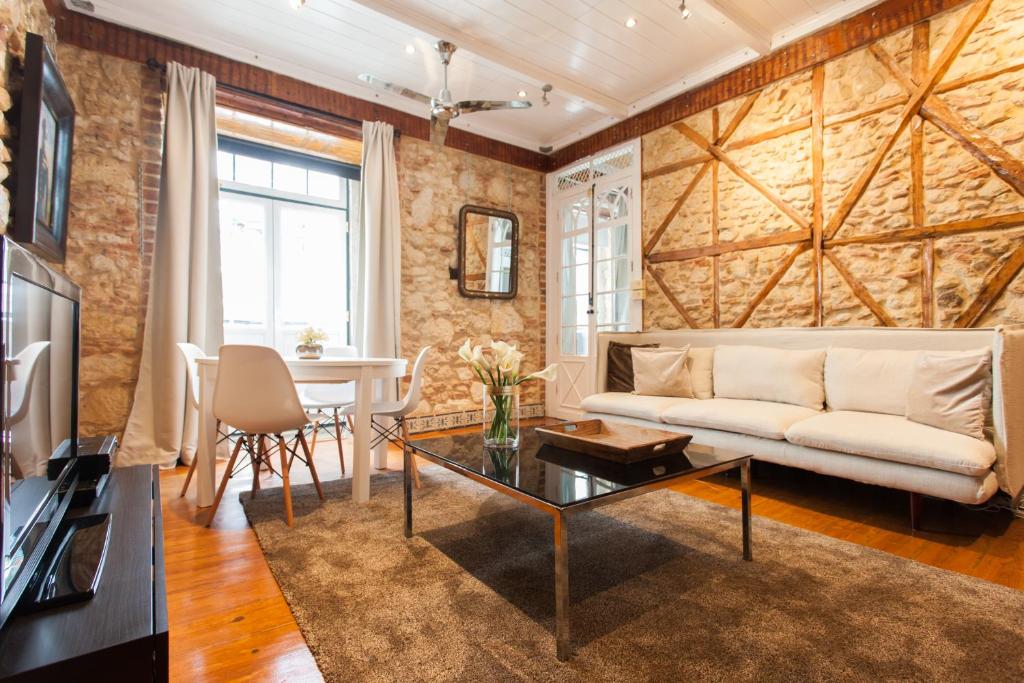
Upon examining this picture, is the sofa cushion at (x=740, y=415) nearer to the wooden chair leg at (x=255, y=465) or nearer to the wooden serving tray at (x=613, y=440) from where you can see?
the wooden serving tray at (x=613, y=440)

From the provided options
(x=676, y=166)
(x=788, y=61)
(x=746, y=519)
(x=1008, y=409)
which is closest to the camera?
(x=746, y=519)

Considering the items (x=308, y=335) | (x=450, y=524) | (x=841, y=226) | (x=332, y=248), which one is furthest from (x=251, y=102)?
(x=841, y=226)

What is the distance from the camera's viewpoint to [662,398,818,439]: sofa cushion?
2760 mm

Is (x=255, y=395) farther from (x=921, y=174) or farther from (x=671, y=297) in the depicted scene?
(x=921, y=174)

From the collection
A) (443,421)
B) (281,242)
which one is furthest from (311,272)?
(443,421)

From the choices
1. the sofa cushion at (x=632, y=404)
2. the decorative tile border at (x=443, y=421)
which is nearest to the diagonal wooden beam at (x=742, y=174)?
the sofa cushion at (x=632, y=404)

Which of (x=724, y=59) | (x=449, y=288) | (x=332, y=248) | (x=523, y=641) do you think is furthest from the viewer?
(x=332, y=248)

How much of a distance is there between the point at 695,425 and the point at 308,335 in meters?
2.45

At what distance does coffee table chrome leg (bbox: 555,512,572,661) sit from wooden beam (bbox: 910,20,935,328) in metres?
2.93

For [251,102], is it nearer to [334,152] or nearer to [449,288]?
[334,152]

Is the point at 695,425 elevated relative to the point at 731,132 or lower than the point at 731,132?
lower

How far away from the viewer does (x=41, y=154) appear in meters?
2.41

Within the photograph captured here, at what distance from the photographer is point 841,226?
336 cm

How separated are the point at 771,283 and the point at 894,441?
1.74 meters
